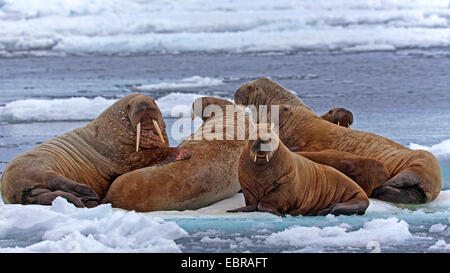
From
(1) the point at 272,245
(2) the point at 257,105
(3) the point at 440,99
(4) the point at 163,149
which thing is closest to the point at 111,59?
(3) the point at 440,99

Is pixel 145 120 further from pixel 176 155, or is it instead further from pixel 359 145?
pixel 359 145

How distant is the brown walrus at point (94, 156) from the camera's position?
6035 millimetres

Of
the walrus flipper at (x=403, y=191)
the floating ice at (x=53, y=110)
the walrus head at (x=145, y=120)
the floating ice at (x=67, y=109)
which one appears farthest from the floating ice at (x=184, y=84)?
the walrus flipper at (x=403, y=191)

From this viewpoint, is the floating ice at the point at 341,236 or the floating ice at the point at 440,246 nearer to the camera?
the floating ice at the point at 440,246

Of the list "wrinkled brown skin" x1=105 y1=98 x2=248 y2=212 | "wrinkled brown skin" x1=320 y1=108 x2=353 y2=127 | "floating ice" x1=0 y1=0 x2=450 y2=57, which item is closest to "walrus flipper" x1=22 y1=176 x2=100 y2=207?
"wrinkled brown skin" x1=105 y1=98 x2=248 y2=212

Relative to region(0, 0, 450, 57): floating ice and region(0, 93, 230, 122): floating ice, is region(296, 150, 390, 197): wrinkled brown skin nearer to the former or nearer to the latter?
region(0, 93, 230, 122): floating ice

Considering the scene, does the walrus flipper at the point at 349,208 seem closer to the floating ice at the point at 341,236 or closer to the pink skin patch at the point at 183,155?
the floating ice at the point at 341,236

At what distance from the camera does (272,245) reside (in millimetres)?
5035

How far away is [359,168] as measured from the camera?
6.38 meters

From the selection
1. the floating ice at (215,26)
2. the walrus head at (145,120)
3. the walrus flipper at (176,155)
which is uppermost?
the floating ice at (215,26)

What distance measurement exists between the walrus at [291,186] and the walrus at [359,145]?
0.58 m

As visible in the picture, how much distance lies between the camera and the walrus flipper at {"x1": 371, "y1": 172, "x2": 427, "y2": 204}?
6344 mm

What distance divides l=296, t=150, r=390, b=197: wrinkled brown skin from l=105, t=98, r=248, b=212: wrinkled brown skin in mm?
730

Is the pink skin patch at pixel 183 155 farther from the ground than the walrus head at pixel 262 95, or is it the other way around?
the walrus head at pixel 262 95
